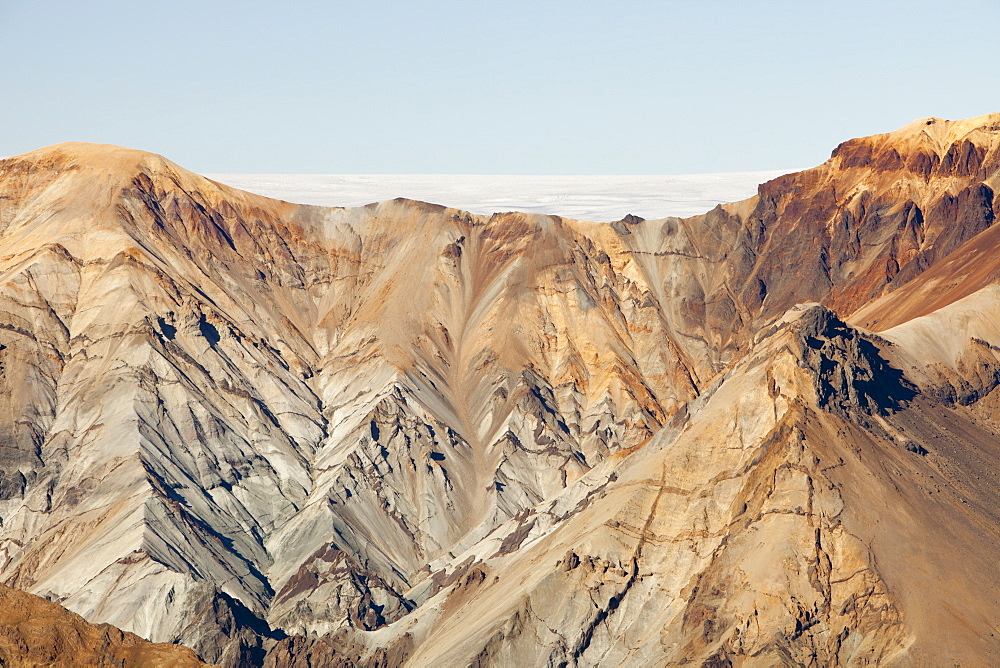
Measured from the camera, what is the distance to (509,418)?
142 m

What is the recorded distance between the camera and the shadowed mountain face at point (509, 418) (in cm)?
9144

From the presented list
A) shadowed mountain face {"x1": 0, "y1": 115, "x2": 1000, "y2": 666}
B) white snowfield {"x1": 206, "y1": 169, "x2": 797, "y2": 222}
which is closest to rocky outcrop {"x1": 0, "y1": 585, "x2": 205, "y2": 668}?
shadowed mountain face {"x1": 0, "y1": 115, "x2": 1000, "y2": 666}

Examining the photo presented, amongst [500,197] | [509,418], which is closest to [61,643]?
[509,418]

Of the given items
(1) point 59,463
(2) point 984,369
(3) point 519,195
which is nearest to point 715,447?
(2) point 984,369

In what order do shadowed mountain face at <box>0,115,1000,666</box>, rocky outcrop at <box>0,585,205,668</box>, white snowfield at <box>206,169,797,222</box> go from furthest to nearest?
white snowfield at <box>206,169,797,222</box>
shadowed mountain face at <box>0,115,1000,666</box>
rocky outcrop at <box>0,585,205,668</box>

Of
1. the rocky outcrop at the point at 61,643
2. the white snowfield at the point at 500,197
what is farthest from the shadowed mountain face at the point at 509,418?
the rocky outcrop at the point at 61,643

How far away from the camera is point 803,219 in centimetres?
16975

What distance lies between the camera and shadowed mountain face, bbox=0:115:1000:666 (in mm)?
91438

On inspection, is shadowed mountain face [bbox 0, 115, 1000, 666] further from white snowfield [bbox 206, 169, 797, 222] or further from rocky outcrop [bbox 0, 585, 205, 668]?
rocky outcrop [bbox 0, 585, 205, 668]

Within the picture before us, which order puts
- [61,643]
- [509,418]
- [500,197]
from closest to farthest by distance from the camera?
1. [61,643]
2. [509,418]
3. [500,197]

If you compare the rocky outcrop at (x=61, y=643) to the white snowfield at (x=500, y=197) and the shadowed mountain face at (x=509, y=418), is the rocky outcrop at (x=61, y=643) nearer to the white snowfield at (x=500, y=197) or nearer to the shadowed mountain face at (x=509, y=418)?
the shadowed mountain face at (x=509, y=418)

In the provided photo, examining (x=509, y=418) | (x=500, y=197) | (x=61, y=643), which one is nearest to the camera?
(x=61, y=643)

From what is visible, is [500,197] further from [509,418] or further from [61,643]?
[61,643]

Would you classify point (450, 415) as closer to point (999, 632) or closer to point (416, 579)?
point (416, 579)
